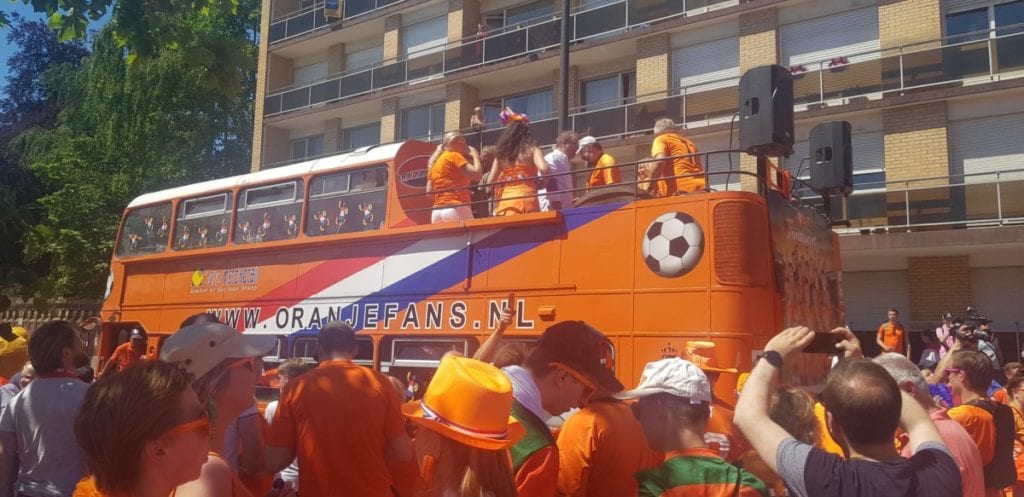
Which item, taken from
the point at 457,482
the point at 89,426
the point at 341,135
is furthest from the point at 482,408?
the point at 341,135

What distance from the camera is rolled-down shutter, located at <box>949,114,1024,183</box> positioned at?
15375mm

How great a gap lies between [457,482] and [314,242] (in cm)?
709

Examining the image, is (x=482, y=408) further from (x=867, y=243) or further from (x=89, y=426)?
(x=867, y=243)

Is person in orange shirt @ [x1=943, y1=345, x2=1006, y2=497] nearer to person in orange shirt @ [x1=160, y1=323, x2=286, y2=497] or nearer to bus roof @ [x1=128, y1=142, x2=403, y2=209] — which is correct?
person in orange shirt @ [x1=160, y1=323, x2=286, y2=497]

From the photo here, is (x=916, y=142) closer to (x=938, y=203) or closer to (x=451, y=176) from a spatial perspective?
(x=938, y=203)

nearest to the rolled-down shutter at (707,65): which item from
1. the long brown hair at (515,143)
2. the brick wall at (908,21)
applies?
the brick wall at (908,21)

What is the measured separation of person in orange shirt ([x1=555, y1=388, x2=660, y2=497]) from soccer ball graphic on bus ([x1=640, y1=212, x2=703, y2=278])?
11.3ft

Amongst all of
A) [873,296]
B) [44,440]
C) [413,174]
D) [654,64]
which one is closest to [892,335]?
[873,296]

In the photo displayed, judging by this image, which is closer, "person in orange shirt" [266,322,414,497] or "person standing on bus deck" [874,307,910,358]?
"person in orange shirt" [266,322,414,497]

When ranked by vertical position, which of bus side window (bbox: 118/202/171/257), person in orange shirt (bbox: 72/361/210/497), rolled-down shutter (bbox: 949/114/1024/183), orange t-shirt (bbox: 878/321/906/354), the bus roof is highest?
rolled-down shutter (bbox: 949/114/1024/183)

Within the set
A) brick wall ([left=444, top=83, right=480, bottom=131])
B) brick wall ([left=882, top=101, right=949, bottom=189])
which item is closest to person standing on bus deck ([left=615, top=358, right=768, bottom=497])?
brick wall ([left=882, top=101, right=949, bottom=189])

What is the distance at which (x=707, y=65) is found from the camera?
18828mm

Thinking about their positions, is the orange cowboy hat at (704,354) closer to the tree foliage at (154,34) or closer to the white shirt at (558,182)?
the white shirt at (558,182)

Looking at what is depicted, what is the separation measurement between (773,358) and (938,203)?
50.3 feet
